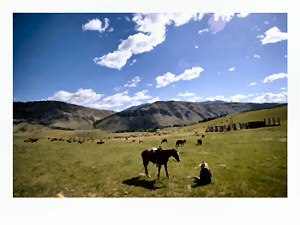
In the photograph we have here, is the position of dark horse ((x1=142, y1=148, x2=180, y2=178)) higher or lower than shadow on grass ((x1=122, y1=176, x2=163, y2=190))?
higher

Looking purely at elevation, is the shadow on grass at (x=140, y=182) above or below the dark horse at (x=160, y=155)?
below

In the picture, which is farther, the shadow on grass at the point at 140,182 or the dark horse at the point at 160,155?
the dark horse at the point at 160,155

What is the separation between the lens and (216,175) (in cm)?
1109

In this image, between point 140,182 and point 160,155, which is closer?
point 140,182

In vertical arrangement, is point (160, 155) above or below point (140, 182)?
above

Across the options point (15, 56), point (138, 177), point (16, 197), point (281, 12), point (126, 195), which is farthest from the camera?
point (15, 56)

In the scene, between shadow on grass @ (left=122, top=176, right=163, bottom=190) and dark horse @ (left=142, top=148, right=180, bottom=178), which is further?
dark horse @ (left=142, top=148, right=180, bottom=178)

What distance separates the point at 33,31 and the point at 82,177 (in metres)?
14.0

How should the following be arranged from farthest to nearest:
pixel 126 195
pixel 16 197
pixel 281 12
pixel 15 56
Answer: pixel 15 56 → pixel 281 12 → pixel 16 197 → pixel 126 195
